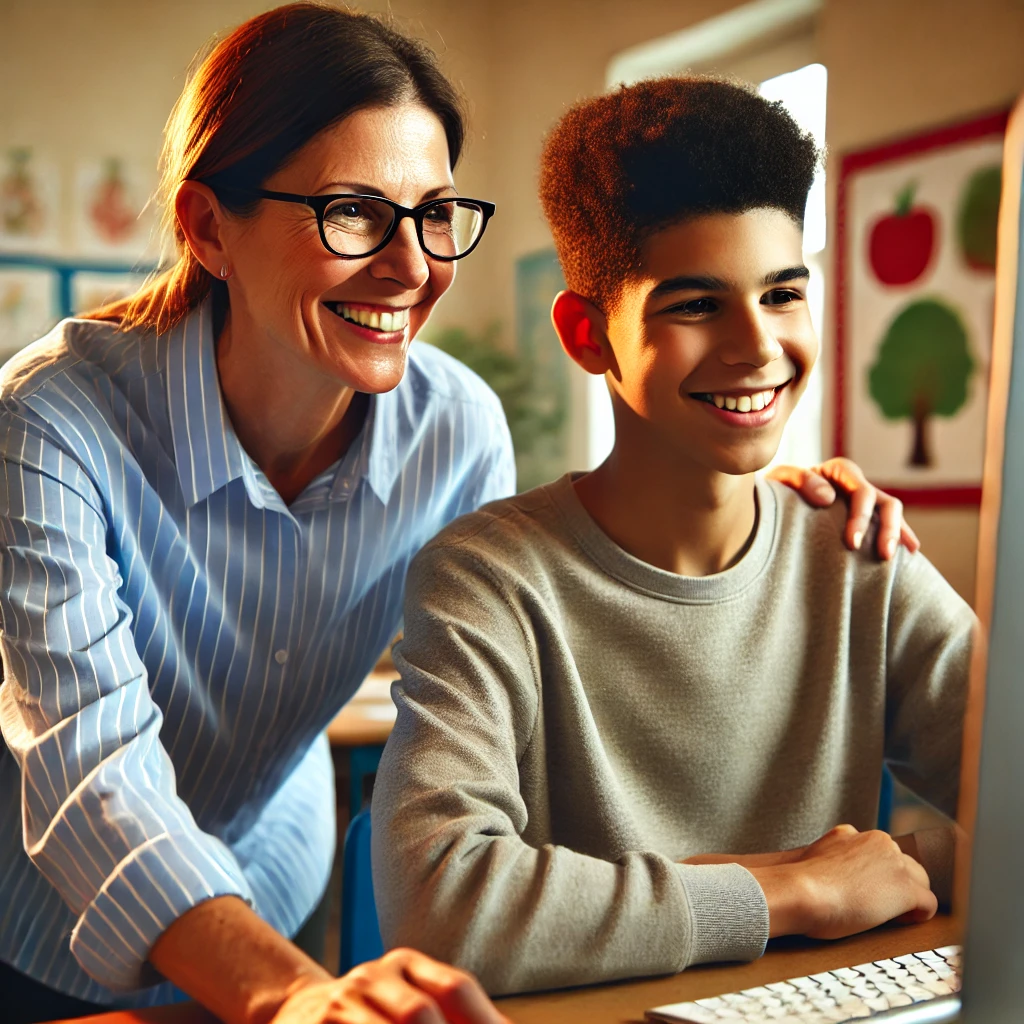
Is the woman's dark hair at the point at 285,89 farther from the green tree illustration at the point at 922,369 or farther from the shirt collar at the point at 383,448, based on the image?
the green tree illustration at the point at 922,369

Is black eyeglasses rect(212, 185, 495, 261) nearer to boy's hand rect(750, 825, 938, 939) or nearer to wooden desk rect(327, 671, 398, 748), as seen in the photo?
boy's hand rect(750, 825, 938, 939)

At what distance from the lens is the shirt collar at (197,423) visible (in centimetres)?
117

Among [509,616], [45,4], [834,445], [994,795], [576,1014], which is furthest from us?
[45,4]

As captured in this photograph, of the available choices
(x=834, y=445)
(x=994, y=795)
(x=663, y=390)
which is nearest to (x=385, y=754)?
(x=663, y=390)

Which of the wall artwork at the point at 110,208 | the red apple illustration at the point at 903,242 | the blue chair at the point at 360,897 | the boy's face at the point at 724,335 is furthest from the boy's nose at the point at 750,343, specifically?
the wall artwork at the point at 110,208

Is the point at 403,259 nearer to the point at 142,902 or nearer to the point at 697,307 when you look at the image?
the point at 697,307

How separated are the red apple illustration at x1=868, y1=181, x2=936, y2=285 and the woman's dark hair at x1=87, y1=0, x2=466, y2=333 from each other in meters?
2.19

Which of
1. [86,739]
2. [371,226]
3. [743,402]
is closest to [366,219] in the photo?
[371,226]

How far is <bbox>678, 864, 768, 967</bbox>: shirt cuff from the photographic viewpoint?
83cm

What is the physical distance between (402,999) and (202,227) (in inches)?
30.4

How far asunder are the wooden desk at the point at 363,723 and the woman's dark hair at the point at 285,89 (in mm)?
759

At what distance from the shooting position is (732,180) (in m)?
1.07

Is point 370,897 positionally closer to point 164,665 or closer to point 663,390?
point 164,665

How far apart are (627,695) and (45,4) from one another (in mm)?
4165
